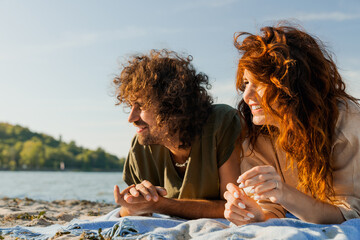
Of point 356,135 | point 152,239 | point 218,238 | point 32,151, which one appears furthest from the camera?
point 32,151

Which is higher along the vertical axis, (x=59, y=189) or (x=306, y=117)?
(x=306, y=117)

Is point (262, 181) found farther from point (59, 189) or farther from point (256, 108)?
point (59, 189)

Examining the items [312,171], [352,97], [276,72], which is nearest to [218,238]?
[312,171]

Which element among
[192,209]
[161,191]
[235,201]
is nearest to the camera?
[235,201]

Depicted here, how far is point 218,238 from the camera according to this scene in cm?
255

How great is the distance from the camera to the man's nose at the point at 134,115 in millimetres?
3801

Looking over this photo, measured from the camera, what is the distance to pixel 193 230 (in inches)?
115

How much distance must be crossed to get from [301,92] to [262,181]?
0.81 meters

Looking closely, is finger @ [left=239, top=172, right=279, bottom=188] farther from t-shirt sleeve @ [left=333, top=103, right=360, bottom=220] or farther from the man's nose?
the man's nose

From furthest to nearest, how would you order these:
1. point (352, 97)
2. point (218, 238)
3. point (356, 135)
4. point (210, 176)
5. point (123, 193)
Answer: point (210, 176) → point (123, 193) → point (352, 97) → point (356, 135) → point (218, 238)

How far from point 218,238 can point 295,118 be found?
3.46 feet

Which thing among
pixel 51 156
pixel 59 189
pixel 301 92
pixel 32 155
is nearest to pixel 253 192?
pixel 301 92

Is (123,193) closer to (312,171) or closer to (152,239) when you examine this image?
(152,239)

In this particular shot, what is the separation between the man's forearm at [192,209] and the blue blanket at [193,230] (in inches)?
8.3
